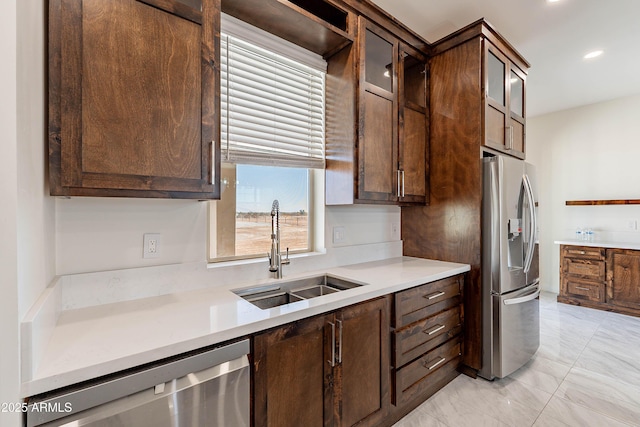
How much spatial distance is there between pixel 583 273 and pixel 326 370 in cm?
424

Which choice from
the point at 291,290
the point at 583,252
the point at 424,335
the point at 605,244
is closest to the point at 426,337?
the point at 424,335

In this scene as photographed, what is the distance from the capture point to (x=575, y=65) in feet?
9.82

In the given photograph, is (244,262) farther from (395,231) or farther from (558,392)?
(558,392)

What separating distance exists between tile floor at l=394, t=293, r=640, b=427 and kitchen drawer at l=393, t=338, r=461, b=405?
0.54ft

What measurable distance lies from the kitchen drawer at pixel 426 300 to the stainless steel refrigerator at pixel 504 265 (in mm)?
242

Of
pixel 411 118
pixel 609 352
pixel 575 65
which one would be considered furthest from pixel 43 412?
pixel 575 65

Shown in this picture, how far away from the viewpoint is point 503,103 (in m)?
2.45

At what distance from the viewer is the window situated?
1.75 meters

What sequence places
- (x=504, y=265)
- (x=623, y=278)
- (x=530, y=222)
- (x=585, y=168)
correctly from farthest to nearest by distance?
(x=585, y=168), (x=623, y=278), (x=530, y=222), (x=504, y=265)

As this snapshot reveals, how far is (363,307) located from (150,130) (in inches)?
50.6

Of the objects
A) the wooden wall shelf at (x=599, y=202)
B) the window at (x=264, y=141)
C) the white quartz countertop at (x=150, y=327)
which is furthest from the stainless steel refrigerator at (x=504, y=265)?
the wooden wall shelf at (x=599, y=202)

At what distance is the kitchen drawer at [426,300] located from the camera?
1740 millimetres

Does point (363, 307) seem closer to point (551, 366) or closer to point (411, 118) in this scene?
point (411, 118)

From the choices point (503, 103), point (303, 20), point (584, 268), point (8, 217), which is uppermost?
point (303, 20)
